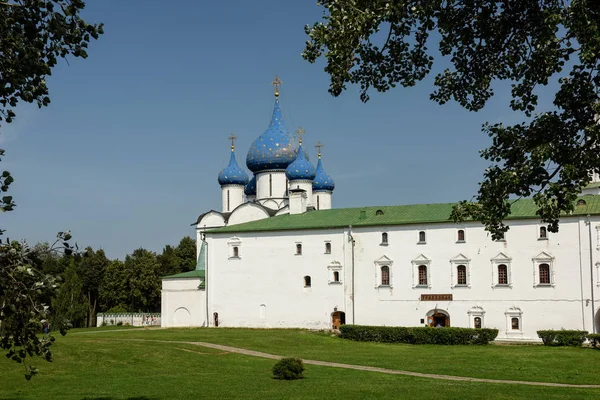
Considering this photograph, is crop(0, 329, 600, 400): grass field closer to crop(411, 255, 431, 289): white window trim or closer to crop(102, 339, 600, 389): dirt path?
crop(102, 339, 600, 389): dirt path

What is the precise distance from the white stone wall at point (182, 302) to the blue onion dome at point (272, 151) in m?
12.2

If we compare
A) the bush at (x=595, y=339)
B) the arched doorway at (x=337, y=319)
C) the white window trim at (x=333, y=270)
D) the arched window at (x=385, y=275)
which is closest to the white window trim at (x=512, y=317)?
the bush at (x=595, y=339)

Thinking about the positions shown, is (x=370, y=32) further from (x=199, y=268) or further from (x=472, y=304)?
(x=199, y=268)

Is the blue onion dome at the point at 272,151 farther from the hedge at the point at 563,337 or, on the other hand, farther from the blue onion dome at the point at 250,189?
the hedge at the point at 563,337

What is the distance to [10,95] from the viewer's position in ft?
26.7

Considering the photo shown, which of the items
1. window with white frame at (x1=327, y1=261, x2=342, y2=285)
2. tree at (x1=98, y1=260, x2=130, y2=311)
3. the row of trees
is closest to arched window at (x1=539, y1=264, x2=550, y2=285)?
window with white frame at (x1=327, y1=261, x2=342, y2=285)

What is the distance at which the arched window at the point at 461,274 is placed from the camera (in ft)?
132

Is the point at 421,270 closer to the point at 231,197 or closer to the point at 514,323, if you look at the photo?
the point at 514,323

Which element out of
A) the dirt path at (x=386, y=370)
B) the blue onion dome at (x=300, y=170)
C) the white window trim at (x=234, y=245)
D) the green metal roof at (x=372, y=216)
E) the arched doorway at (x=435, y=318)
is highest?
the blue onion dome at (x=300, y=170)

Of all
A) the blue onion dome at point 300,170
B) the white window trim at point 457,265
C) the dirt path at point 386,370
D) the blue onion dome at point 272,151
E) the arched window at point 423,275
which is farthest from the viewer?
the blue onion dome at point 272,151

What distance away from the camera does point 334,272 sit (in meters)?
42.8

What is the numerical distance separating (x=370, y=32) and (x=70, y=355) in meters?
18.4

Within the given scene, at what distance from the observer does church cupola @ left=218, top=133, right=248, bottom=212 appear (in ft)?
184

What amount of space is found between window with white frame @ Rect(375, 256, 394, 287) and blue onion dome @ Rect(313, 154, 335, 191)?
14.8m
